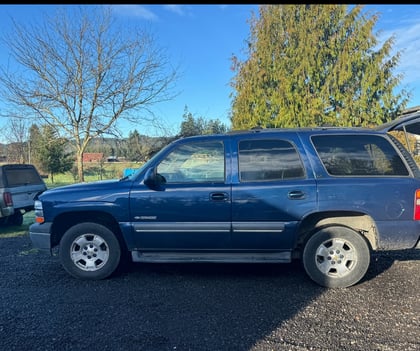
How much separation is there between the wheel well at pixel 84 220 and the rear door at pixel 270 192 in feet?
5.45

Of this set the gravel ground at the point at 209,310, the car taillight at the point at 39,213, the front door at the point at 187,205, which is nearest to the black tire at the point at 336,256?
the gravel ground at the point at 209,310

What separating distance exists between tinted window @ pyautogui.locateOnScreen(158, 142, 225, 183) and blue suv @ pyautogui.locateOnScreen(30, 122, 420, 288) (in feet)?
0.04

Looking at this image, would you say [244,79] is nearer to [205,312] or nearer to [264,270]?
[264,270]

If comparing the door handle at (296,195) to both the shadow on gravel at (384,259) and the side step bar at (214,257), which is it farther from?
the shadow on gravel at (384,259)

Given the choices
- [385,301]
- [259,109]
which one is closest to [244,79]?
[259,109]

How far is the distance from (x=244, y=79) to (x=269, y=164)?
10.7m

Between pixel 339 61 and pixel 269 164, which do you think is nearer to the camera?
pixel 269 164

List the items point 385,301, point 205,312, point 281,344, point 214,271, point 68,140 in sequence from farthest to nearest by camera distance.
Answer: point 68,140 → point 214,271 → point 385,301 → point 205,312 → point 281,344

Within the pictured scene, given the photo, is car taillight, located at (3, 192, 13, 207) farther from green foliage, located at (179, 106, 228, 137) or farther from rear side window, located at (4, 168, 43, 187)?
green foliage, located at (179, 106, 228, 137)

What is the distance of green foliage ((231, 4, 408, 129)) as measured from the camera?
1204 centimetres

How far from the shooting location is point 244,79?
14094mm

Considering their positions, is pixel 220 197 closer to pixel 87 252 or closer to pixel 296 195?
pixel 296 195

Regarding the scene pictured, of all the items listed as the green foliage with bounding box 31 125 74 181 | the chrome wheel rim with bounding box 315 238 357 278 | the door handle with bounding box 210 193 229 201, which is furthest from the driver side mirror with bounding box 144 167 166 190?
the green foliage with bounding box 31 125 74 181

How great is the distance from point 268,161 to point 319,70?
31.9 feet
